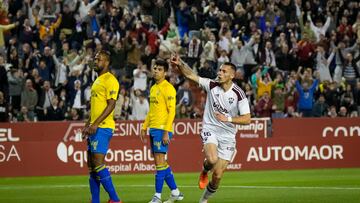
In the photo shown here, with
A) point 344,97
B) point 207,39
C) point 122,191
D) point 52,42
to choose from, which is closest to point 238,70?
point 207,39

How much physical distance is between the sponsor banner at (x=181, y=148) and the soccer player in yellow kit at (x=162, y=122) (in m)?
9.40

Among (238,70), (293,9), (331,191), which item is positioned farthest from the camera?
(293,9)

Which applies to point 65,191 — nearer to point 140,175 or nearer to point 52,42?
point 140,175

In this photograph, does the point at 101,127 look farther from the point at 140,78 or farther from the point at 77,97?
the point at 140,78

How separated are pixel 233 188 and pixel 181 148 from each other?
694 centimetres

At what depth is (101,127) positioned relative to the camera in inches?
599

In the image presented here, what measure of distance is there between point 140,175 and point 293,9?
12508mm

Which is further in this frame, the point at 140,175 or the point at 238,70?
the point at 238,70

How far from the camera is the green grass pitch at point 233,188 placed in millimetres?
18094

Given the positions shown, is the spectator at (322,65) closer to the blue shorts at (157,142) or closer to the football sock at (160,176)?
the blue shorts at (157,142)

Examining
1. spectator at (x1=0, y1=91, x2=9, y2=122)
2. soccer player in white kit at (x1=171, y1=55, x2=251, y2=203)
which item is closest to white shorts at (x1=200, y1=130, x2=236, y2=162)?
soccer player in white kit at (x1=171, y1=55, x2=251, y2=203)

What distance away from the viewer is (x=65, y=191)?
20406mm

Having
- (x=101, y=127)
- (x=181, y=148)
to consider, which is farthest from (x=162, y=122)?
(x=181, y=148)

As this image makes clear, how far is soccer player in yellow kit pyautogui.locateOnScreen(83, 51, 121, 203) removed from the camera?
49.7 feet
